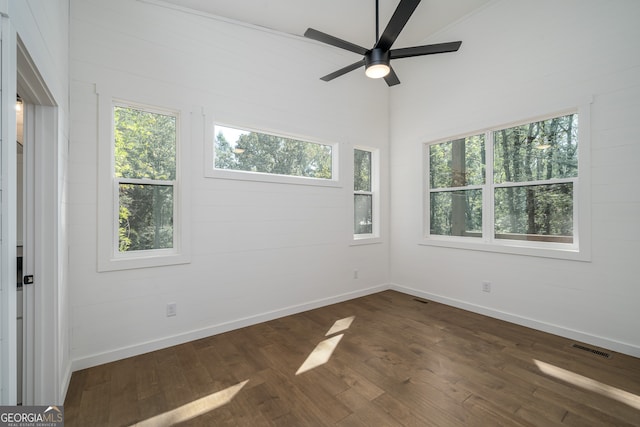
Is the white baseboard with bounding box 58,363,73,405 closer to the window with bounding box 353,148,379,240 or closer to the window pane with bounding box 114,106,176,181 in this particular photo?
the window pane with bounding box 114,106,176,181

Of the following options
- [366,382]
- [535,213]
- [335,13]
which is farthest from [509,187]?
[335,13]

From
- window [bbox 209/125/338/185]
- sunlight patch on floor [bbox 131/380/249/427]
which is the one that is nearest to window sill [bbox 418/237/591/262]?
window [bbox 209/125/338/185]

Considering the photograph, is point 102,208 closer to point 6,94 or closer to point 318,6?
point 6,94

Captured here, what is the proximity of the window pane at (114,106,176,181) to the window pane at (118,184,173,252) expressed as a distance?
0.14m

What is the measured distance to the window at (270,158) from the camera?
3.26 metres

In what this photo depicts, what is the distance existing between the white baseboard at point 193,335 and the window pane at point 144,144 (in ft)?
5.27

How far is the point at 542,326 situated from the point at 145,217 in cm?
435

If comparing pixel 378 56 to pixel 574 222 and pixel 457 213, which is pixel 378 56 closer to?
pixel 457 213

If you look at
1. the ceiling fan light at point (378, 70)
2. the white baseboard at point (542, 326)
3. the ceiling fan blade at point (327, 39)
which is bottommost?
the white baseboard at point (542, 326)

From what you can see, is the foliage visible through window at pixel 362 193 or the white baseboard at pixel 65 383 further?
the foliage visible through window at pixel 362 193

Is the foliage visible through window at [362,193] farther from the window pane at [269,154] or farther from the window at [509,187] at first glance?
the window at [509,187]

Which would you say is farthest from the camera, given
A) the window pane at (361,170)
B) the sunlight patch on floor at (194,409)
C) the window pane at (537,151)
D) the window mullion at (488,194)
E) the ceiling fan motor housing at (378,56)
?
the window pane at (361,170)

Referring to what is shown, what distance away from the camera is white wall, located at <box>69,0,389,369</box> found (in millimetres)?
2488

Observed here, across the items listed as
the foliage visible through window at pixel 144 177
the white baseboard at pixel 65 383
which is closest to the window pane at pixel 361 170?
the foliage visible through window at pixel 144 177
